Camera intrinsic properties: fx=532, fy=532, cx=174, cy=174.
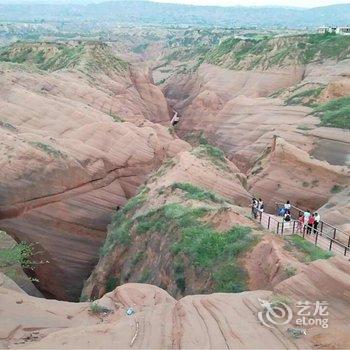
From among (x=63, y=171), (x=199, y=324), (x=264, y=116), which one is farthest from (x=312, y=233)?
(x=264, y=116)

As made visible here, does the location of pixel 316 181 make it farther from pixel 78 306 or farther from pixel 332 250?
pixel 78 306

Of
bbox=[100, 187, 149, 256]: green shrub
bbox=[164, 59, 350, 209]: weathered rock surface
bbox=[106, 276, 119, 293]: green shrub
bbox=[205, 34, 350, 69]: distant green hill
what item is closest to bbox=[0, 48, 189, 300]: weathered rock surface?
bbox=[100, 187, 149, 256]: green shrub

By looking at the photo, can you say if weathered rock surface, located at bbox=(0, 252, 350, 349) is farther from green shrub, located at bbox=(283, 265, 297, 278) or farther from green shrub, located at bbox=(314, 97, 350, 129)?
green shrub, located at bbox=(314, 97, 350, 129)

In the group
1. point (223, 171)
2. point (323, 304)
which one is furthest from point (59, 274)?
point (323, 304)

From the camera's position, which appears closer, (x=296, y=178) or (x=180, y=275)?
(x=180, y=275)

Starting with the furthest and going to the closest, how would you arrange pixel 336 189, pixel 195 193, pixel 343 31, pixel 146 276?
pixel 343 31 → pixel 336 189 → pixel 195 193 → pixel 146 276

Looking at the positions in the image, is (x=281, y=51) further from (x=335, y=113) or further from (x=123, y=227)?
(x=123, y=227)

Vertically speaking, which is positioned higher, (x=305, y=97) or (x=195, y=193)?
(x=305, y=97)
